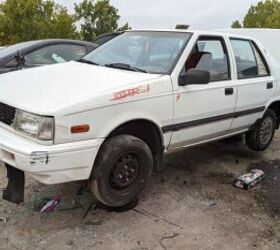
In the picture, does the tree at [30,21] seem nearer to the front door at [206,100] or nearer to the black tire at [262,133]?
the black tire at [262,133]

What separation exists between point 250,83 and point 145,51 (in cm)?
152

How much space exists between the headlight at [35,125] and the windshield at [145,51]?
4.48ft

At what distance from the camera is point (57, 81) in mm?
4203

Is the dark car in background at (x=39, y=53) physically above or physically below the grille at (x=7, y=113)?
above

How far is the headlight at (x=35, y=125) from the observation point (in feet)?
11.8

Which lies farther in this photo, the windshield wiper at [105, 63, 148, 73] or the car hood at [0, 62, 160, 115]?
the windshield wiper at [105, 63, 148, 73]

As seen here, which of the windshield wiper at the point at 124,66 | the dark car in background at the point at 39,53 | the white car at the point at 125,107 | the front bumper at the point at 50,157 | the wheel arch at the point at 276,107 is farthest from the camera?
the dark car in background at the point at 39,53

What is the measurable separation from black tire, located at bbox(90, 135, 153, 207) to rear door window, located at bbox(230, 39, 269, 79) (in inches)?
74.9

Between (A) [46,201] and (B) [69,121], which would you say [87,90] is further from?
(A) [46,201]

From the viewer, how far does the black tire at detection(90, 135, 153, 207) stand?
13.1 ft

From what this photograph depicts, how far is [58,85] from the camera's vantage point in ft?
13.4

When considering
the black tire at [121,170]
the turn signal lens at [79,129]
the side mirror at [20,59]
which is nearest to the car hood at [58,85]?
the turn signal lens at [79,129]

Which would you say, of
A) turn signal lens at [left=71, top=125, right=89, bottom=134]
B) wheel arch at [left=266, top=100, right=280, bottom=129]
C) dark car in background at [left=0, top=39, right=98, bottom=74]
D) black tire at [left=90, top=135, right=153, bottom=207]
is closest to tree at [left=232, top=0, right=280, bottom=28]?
dark car in background at [left=0, top=39, right=98, bottom=74]

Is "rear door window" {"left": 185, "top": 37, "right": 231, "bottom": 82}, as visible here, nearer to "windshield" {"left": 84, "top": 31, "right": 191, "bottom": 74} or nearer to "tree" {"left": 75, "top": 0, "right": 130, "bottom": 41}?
"windshield" {"left": 84, "top": 31, "right": 191, "bottom": 74}
